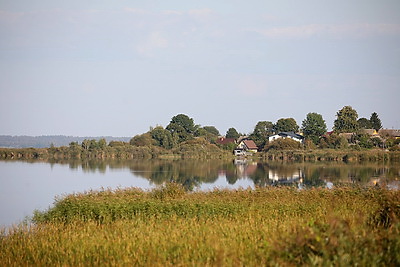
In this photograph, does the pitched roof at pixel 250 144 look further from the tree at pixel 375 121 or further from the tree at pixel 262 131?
the tree at pixel 375 121

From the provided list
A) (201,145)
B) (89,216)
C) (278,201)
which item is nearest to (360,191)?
(278,201)

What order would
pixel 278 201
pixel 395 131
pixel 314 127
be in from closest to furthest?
pixel 278 201, pixel 314 127, pixel 395 131

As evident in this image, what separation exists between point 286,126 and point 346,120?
13.6 meters

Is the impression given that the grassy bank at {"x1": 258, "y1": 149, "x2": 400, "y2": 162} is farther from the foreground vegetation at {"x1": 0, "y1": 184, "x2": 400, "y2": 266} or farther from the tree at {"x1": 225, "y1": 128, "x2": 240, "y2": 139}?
the foreground vegetation at {"x1": 0, "y1": 184, "x2": 400, "y2": 266}

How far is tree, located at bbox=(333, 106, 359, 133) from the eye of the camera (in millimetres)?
102938

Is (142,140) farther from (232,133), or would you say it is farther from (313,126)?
(232,133)

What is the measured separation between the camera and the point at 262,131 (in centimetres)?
11238

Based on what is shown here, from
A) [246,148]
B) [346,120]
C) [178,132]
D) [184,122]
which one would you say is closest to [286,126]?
[246,148]

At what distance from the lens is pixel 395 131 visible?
116500 millimetres

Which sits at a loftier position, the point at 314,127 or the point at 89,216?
the point at 314,127

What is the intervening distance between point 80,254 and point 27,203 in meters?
21.9

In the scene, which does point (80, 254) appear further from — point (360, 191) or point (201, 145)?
→ point (201, 145)

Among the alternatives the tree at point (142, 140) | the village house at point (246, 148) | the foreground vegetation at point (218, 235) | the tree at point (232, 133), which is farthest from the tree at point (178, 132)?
the foreground vegetation at point (218, 235)

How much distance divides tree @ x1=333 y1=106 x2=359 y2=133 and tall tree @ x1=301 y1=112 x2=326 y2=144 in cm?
324
